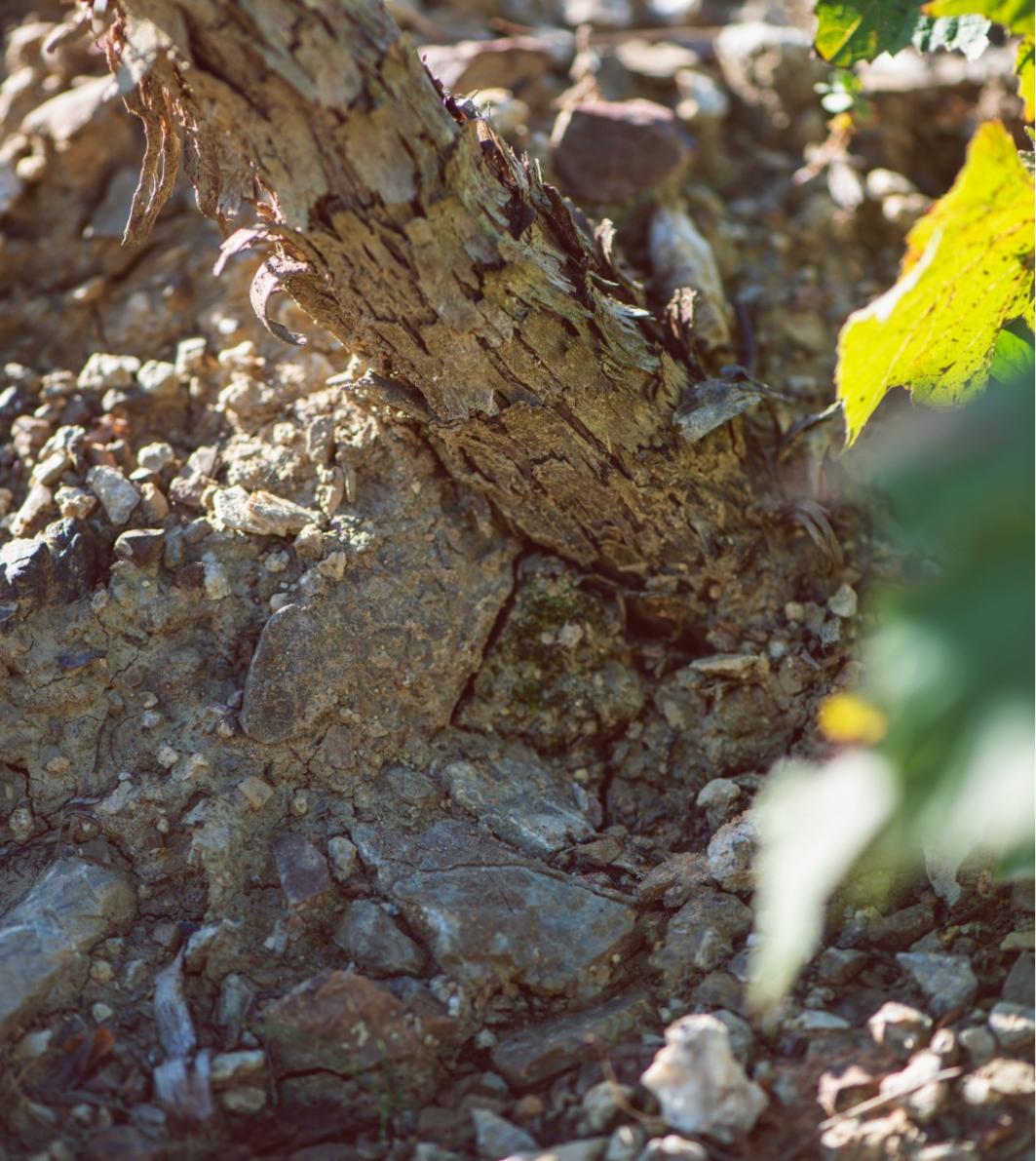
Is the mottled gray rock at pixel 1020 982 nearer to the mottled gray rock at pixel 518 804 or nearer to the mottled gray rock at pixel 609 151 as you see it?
the mottled gray rock at pixel 518 804

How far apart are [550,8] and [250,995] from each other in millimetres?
2833

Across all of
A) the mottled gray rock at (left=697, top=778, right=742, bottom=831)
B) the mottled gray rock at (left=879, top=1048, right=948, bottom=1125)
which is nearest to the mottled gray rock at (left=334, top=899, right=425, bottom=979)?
the mottled gray rock at (left=697, top=778, right=742, bottom=831)

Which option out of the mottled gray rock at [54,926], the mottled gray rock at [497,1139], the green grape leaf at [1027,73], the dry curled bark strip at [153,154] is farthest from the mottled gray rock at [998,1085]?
the dry curled bark strip at [153,154]

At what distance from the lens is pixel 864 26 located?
1.62 meters

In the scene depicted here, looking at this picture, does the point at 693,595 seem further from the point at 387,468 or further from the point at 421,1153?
the point at 421,1153

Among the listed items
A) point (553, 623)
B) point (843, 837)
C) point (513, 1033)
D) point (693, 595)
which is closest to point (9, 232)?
point (553, 623)

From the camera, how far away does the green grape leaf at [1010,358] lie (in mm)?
1572

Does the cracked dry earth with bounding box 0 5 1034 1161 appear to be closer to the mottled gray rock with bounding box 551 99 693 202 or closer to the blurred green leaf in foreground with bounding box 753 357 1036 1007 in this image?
the mottled gray rock with bounding box 551 99 693 202

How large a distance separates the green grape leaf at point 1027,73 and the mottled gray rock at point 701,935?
1.39m

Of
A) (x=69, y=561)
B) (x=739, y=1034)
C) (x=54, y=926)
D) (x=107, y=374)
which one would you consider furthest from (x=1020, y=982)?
(x=107, y=374)

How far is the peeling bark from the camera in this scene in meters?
1.25

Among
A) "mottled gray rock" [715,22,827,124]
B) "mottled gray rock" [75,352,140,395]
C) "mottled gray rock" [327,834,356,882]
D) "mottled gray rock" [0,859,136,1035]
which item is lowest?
"mottled gray rock" [327,834,356,882]

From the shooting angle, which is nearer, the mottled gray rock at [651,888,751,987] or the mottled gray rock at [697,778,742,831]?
the mottled gray rock at [651,888,751,987]

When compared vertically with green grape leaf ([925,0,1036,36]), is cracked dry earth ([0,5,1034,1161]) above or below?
below
